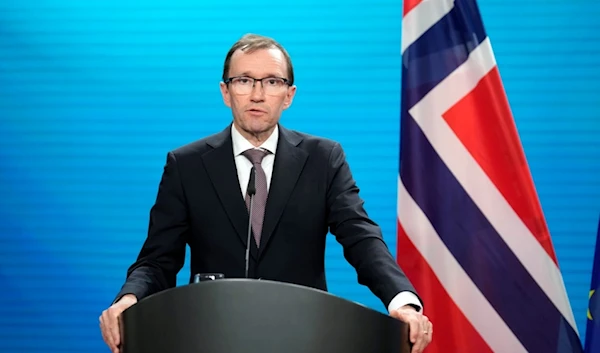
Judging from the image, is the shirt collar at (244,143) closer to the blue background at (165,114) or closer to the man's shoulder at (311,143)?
the man's shoulder at (311,143)

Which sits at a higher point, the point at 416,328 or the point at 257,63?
the point at 257,63

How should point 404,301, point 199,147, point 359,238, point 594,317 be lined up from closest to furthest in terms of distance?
point 404,301
point 359,238
point 199,147
point 594,317

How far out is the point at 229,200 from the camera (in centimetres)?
214

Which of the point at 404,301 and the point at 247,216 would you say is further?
the point at 247,216

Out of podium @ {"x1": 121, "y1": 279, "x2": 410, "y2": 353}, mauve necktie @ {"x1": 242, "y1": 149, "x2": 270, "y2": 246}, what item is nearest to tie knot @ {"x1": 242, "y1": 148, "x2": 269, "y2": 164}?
mauve necktie @ {"x1": 242, "y1": 149, "x2": 270, "y2": 246}

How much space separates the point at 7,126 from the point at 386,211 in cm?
172

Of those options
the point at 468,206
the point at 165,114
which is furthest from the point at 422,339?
the point at 165,114

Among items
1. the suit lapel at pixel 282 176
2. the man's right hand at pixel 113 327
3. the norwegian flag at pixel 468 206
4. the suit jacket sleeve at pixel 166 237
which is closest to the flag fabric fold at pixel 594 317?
the norwegian flag at pixel 468 206

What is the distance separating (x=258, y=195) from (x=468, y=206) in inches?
29.8

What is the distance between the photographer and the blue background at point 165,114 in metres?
3.47

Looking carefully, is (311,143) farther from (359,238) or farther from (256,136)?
(359,238)

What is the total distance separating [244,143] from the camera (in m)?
2.20

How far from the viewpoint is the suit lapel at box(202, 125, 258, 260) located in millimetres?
2113

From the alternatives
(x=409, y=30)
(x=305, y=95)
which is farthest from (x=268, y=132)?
(x=305, y=95)
